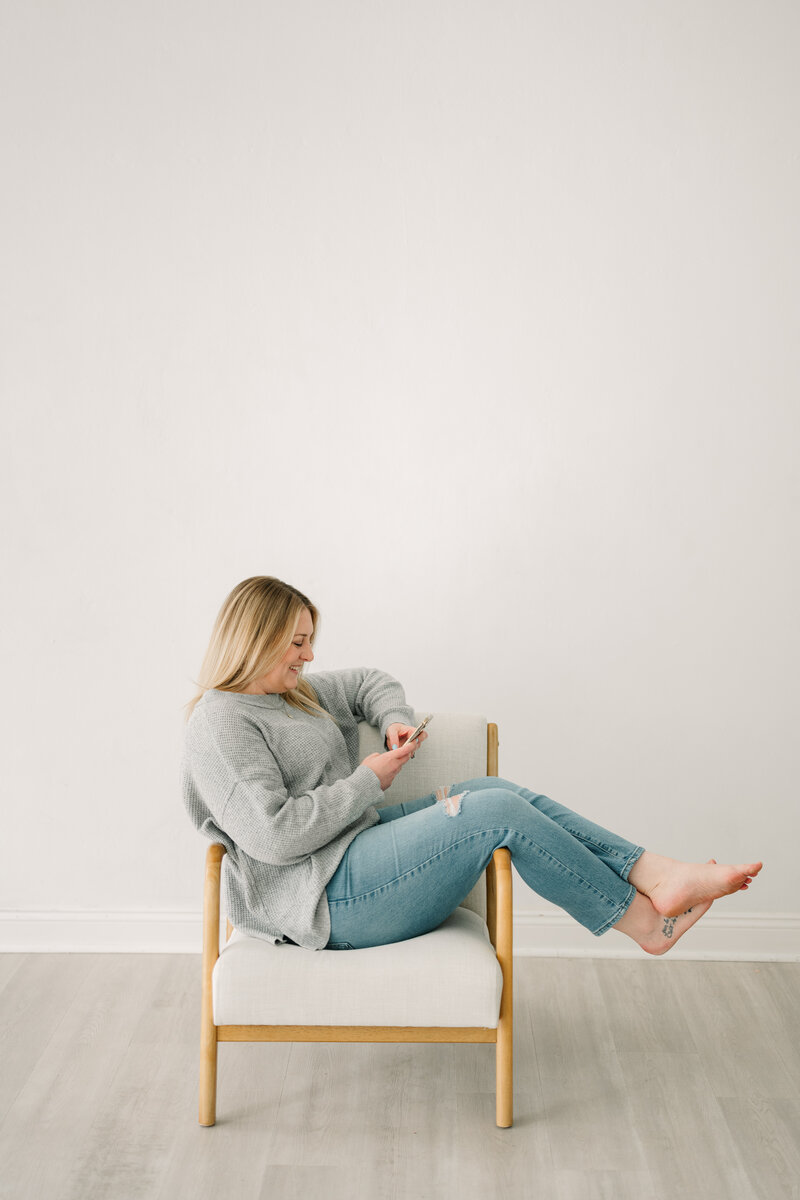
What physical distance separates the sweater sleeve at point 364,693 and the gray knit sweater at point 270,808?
219mm

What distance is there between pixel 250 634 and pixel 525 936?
4.27 feet

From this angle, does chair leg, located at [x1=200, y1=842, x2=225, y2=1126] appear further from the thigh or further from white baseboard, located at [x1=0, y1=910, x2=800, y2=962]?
white baseboard, located at [x1=0, y1=910, x2=800, y2=962]

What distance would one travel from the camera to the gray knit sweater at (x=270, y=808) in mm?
2025

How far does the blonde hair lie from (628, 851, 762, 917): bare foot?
851mm

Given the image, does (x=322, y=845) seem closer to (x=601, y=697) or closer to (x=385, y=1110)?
(x=385, y=1110)

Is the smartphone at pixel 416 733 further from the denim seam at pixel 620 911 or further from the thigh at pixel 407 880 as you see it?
the denim seam at pixel 620 911

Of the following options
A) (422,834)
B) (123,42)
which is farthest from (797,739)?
(123,42)

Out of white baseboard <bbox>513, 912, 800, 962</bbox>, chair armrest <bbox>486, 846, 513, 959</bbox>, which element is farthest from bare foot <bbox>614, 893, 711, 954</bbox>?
white baseboard <bbox>513, 912, 800, 962</bbox>

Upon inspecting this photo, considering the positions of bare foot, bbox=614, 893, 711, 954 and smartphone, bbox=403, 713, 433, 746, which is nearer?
bare foot, bbox=614, 893, 711, 954

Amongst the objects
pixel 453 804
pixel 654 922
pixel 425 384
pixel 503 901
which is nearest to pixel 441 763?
pixel 453 804

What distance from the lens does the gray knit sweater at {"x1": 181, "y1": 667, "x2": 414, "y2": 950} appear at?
79.7 inches

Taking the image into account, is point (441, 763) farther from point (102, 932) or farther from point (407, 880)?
point (102, 932)

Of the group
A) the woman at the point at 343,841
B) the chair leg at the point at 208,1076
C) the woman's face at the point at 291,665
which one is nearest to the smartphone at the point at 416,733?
the woman at the point at 343,841

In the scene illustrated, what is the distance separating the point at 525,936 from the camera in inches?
115
